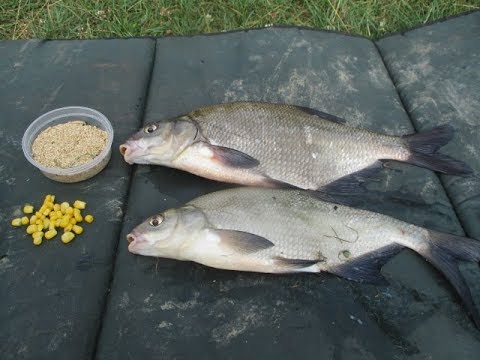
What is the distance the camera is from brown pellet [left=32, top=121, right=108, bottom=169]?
2.84m

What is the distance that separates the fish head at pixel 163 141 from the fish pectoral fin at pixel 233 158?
0.53 feet

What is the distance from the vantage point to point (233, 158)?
2750 millimetres

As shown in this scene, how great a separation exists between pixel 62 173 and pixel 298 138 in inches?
54.1

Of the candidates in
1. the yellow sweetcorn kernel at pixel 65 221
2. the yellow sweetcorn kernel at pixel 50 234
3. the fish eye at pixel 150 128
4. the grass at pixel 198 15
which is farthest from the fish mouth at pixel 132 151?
the grass at pixel 198 15

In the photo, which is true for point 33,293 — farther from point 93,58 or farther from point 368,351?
point 93,58

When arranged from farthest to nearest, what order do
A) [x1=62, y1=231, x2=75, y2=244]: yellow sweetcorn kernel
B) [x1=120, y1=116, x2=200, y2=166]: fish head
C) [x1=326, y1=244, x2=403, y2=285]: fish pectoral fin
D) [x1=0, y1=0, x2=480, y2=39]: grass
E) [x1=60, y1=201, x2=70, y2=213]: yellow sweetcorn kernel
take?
[x1=0, y1=0, x2=480, y2=39]: grass → [x1=120, y1=116, x2=200, y2=166]: fish head → [x1=60, y1=201, x2=70, y2=213]: yellow sweetcorn kernel → [x1=62, y1=231, x2=75, y2=244]: yellow sweetcorn kernel → [x1=326, y1=244, x2=403, y2=285]: fish pectoral fin

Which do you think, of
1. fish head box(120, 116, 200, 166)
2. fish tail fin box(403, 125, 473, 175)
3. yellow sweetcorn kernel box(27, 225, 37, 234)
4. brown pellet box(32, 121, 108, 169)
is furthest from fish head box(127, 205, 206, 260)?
fish tail fin box(403, 125, 473, 175)

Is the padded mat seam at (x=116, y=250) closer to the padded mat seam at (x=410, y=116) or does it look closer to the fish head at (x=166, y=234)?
the fish head at (x=166, y=234)

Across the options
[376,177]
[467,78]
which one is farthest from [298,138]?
[467,78]

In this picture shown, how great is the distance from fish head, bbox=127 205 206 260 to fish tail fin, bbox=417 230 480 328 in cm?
117

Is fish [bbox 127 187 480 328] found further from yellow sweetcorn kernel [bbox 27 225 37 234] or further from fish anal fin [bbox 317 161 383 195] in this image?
yellow sweetcorn kernel [bbox 27 225 37 234]

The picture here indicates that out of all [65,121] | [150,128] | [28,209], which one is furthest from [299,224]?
[65,121]

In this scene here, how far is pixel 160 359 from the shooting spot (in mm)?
2268

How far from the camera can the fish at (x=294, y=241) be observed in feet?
7.91
